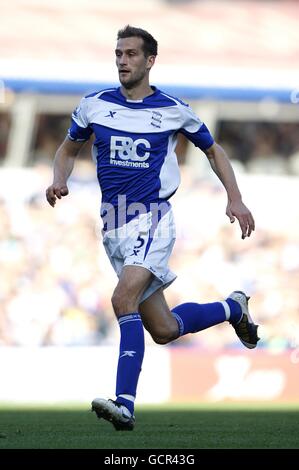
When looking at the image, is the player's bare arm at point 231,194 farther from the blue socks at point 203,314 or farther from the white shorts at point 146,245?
the blue socks at point 203,314

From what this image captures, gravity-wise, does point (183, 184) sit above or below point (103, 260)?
above

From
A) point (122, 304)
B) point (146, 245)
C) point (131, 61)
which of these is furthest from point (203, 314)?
point (131, 61)

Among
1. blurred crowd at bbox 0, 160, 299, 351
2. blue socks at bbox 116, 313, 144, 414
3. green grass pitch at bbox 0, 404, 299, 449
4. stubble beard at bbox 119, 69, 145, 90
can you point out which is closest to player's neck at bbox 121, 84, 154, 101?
stubble beard at bbox 119, 69, 145, 90

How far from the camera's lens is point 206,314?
8555mm

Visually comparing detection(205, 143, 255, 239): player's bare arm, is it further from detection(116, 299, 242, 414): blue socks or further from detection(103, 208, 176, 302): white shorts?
detection(116, 299, 242, 414): blue socks

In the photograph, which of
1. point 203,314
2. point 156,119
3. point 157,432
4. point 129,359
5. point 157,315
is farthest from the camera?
point 203,314

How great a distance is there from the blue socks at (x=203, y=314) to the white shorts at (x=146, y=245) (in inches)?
21.6

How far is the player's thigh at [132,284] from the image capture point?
7480 millimetres

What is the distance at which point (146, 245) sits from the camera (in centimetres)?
766

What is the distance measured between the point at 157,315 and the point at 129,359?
675 mm

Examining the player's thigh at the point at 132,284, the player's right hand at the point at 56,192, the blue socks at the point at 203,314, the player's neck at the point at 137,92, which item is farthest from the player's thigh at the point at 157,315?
the player's neck at the point at 137,92

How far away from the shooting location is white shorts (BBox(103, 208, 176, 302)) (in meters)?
7.62

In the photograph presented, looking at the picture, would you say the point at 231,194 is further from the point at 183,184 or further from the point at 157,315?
the point at 183,184
